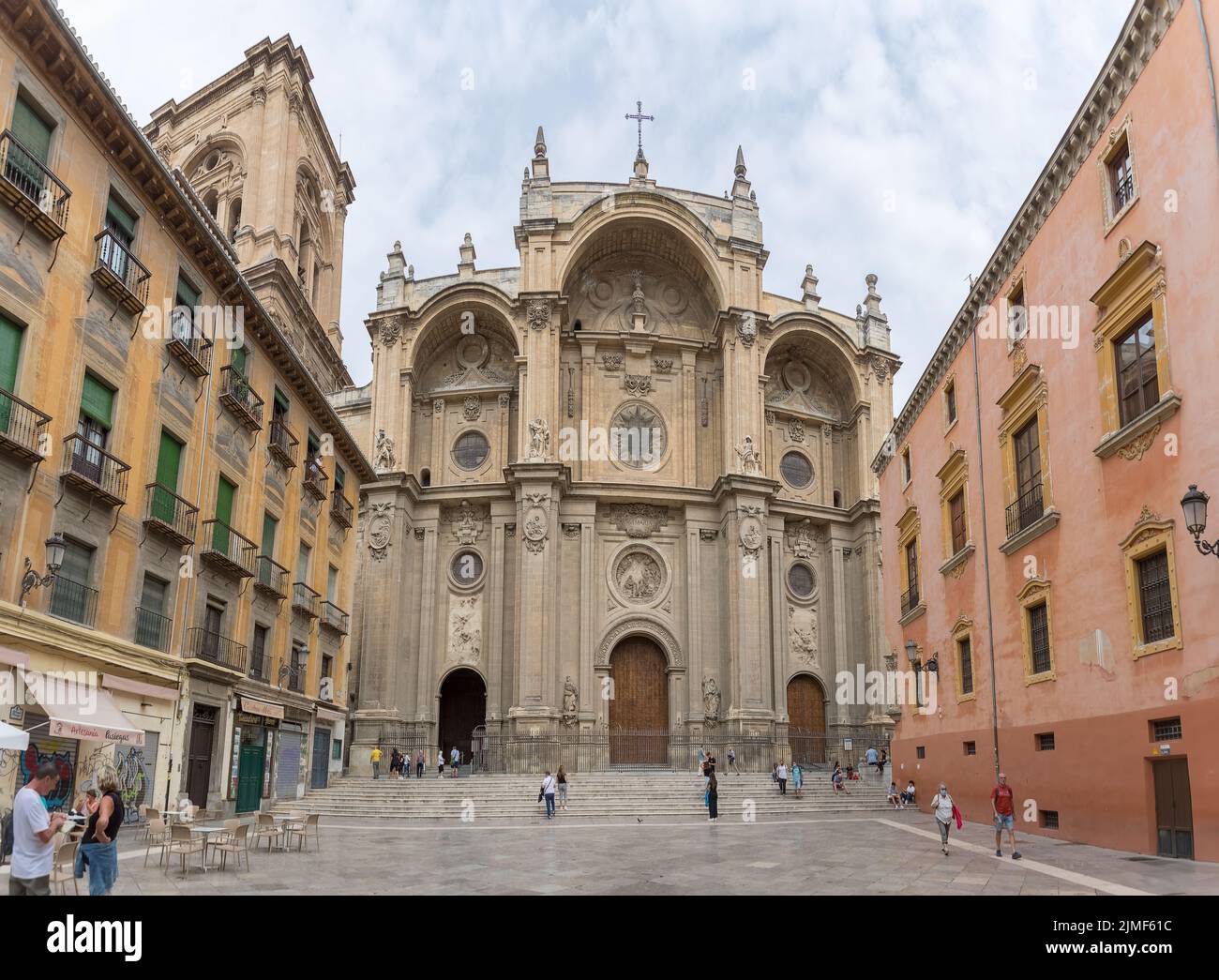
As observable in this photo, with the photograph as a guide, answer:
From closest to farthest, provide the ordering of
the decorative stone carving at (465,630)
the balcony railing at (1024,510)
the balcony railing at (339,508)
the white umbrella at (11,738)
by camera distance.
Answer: the white umbrella at (11,738)
the balcony railing at (1024,510)
the balcony railing at (339,508)
the decorative stone carving at (465,630)

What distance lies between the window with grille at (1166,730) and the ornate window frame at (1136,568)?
1.04 m

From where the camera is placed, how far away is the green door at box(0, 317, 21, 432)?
14.7 meters

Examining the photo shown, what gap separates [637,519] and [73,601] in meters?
27.4

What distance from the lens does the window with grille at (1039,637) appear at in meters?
19.6

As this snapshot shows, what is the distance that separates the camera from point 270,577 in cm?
2514

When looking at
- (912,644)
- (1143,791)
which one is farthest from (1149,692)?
(912,644)

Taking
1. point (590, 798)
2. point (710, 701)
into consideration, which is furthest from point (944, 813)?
point (710, 701)

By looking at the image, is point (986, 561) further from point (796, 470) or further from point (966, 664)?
Answer: point (796, 470)

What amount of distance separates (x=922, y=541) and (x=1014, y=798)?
8829 mm

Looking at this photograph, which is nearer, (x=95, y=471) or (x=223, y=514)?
(x=95, y=471)

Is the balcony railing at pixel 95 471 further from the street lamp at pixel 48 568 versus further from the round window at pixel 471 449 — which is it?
the round window at pixel 471 449

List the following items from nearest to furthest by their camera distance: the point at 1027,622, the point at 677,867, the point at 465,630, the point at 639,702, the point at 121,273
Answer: the point at 677,867 < the point at 121,273 < the point at 1027,622 < the point at 639,702 < the point at 465,630

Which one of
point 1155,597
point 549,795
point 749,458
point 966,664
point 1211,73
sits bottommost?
point 549,795

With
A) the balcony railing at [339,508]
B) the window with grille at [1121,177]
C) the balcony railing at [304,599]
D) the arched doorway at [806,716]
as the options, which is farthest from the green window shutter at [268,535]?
the arched doorway at [806,716]
